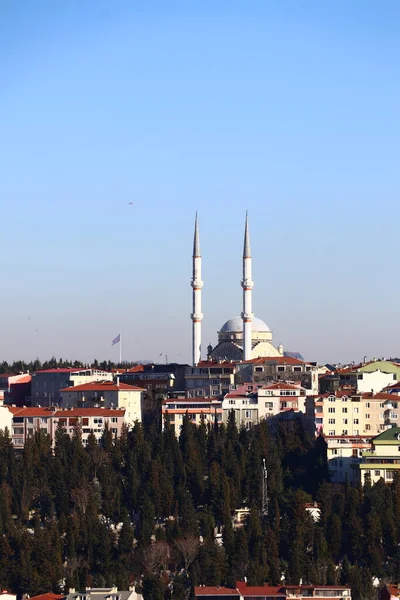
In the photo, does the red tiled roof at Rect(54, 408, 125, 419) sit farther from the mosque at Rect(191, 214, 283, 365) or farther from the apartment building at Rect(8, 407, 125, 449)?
the mosque at Rect(191, 214, 283, 365)

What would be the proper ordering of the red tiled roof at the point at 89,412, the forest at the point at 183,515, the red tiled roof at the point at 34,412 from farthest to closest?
the red tiled roof at the point at 34,412 < the red tiled roof at the point at 89,412 < the forest at the point at 183,515

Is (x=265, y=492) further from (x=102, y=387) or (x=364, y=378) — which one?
(x=102, y=387)

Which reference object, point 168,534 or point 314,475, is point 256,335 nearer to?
point 314,475

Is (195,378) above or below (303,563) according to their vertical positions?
above

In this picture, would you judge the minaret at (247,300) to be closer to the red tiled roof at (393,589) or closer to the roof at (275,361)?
the roof at (275,361)

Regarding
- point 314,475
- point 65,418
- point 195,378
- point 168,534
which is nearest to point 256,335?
point 195,378

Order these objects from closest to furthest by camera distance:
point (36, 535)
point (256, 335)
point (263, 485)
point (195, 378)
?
point (36, 535) → point (263, 485) → point (195, 378) → point (256, 335)

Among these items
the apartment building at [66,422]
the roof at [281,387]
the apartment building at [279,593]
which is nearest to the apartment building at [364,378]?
the roof at [281,387]
